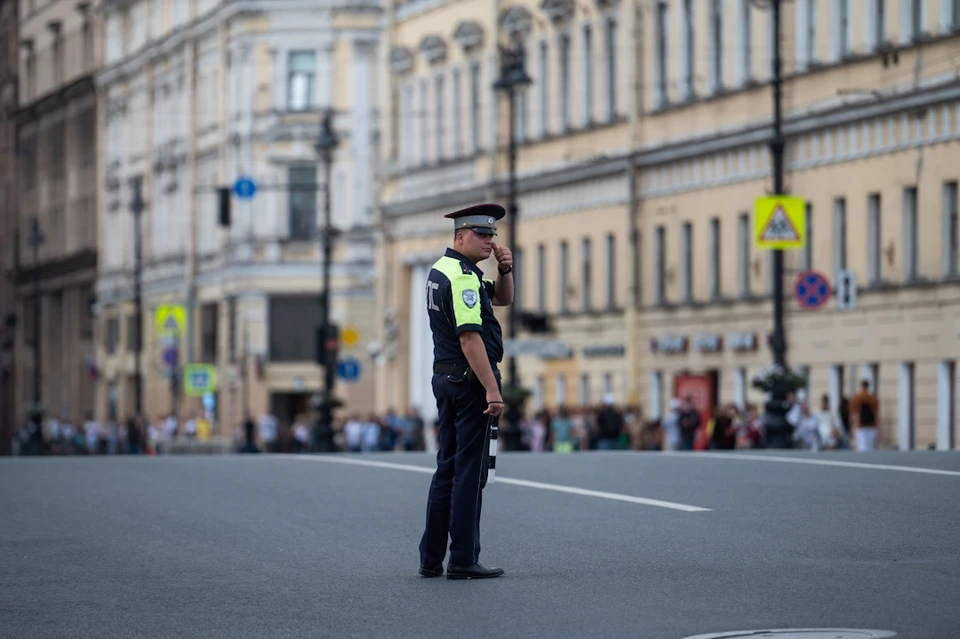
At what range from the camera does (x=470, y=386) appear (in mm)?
13891

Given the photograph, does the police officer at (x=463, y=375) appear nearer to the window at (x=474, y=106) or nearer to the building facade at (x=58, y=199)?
the window at (x=474, y=106)

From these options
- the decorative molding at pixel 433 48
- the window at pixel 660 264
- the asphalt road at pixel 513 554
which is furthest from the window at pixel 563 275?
the asphalt road at pixel 513 554

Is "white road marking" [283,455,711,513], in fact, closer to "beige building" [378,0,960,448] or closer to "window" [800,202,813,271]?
"beige building" [378,0,960,448]

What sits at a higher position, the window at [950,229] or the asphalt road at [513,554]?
the window at [950,229]

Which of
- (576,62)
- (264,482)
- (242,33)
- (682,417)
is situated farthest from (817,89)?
(242,33)

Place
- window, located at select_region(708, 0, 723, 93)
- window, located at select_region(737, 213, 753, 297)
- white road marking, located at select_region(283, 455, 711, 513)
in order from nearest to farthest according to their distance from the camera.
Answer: white road marking, located at select_region(283, 455, 711, 513)
window, located at select_region(737, 213, 753, 297)
window, located at select_region(708, 0, 723, 93)

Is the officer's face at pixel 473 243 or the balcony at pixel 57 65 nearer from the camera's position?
the officer's face at pixel 473 243

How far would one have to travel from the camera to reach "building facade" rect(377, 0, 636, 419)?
64.1m

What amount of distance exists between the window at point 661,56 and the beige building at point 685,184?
0.08m

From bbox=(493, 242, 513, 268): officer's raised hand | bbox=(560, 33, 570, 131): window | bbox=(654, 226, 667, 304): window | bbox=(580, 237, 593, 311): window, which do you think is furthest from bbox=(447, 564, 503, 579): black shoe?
bbox=(560, 33, 570, 131): window

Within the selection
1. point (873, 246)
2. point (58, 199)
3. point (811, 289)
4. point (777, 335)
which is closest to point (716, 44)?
point (873, 246)

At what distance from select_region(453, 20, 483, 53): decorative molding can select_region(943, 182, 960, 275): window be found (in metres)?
25.6

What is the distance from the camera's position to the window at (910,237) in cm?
4978

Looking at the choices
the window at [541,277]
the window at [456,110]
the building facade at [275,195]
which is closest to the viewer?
the window at [541,277]
